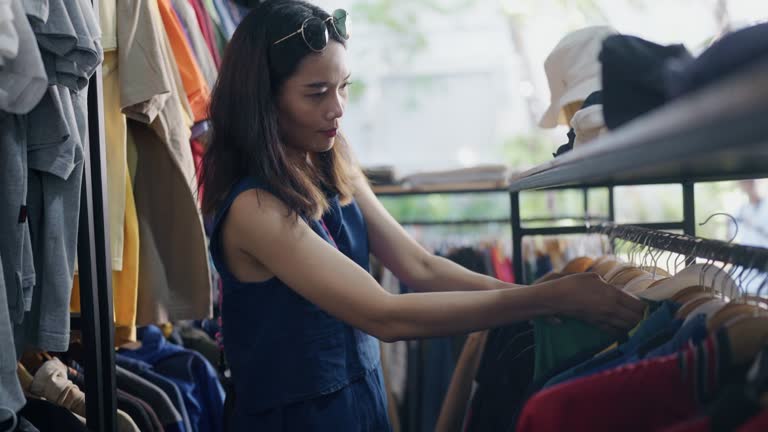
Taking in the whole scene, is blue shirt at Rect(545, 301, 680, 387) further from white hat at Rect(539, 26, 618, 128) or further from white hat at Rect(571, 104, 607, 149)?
white hat at Rect(539, 26, 618, 128)

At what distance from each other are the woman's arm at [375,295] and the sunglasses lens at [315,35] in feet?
1.00

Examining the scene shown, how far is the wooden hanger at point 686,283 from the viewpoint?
111 centimetres

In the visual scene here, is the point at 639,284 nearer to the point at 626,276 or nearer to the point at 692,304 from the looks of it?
the point at 626,276

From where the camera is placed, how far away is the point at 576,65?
1.62 m

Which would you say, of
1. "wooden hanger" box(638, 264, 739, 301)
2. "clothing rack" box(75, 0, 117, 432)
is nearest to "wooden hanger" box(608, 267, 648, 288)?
"wooden hanger" box(638, 264, 739, 301)

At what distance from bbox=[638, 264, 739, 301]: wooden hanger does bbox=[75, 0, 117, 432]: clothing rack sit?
39.1 inches

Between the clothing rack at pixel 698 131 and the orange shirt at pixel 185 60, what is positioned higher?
the orange shirt at pixel 185 60

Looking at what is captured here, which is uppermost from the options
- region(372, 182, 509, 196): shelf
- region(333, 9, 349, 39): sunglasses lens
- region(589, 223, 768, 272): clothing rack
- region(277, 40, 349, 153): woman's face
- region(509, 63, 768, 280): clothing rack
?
region(333, 9, 349, 39): sunglasses lens

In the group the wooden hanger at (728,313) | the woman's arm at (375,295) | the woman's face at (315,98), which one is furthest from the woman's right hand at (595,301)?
the woman's face at (315,98)

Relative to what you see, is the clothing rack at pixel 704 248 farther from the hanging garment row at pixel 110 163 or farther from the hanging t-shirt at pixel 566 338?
the hanging garment row at pixel 110 163

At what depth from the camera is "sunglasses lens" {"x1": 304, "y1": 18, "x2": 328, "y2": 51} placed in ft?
4.51

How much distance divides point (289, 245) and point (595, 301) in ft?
1.68

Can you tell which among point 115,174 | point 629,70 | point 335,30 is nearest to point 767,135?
point 629,70

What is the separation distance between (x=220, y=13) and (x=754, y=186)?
3.28 meters
